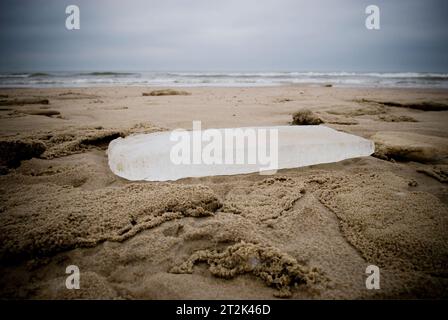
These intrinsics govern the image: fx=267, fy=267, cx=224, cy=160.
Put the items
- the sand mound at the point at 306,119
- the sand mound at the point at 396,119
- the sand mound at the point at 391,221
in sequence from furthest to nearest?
the sand mound at the point at 396,119 → the sand mound at the point at 306,119 → the sand mound at the point at 391,221

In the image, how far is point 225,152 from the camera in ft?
6.53

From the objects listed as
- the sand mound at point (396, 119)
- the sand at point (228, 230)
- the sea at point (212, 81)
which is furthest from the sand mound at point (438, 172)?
the sea at point (212, 81)

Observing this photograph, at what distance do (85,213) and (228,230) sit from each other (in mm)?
750

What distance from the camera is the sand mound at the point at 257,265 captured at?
102 centimetres

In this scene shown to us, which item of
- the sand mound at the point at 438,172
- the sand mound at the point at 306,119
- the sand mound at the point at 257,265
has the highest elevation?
the sand mound at the point at 306,119

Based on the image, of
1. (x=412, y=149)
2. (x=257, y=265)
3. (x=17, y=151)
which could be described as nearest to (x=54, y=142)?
(x=17, y=151)

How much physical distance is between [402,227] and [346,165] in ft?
2.92

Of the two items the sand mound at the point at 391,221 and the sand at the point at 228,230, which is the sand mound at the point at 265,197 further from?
the sand mound at the point at 391,221

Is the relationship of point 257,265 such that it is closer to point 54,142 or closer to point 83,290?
point 83,290

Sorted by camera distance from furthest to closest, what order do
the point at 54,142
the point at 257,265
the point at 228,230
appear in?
the point at 54,142, the point at 228,230, the point at 257,265
